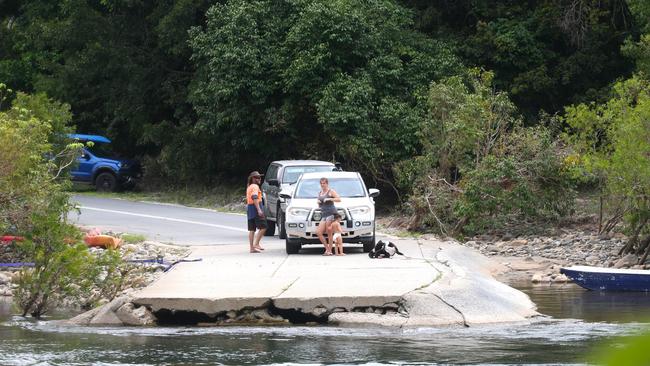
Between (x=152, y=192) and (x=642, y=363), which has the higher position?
(x=642, y=363)

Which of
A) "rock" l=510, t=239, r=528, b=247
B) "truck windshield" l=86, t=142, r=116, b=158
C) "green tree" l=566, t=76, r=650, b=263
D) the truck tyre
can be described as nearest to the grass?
"truck windshield" l=86, t=142, r=116, b=158

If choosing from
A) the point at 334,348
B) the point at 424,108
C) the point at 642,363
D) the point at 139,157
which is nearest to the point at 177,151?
the point at 139,157

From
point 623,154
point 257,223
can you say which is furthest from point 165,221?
point 623,154

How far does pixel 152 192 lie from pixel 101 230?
583 inches

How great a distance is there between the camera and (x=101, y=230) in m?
27.6

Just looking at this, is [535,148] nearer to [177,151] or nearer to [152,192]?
[177,151]

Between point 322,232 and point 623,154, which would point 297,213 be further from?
point 623,154

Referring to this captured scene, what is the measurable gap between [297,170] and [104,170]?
17915 mm

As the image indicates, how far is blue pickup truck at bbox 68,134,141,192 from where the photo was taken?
42.1 metres

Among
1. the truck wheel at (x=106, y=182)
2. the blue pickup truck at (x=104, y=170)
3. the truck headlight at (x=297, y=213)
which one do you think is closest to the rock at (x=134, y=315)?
the truck headlight at (x=297, y=213)

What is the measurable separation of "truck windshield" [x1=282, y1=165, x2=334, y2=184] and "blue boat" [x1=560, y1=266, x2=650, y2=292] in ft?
25.8

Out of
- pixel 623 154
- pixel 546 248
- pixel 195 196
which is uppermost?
pixel 623 154

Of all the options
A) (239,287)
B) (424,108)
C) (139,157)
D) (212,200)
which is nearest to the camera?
(239,287)

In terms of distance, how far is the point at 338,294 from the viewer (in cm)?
1535
